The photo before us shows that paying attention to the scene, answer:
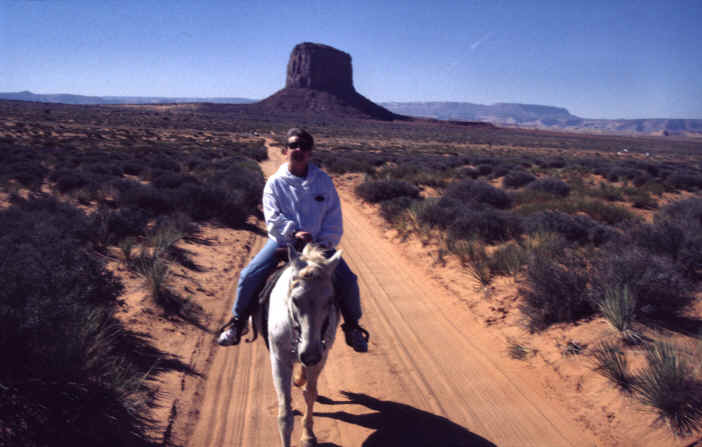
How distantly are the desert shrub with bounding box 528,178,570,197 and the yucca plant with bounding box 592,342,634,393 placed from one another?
14.1 m

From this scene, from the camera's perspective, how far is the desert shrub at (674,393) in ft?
12.2

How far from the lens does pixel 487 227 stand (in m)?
10.3

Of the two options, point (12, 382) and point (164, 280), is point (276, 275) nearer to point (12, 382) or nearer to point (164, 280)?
point (12, 382)

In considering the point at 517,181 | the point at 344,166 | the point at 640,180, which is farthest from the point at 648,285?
the point at 640,180

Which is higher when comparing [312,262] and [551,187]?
[312,262]

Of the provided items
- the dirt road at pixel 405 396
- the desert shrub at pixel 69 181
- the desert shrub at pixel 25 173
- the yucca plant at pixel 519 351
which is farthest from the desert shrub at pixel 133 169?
the yucca plant at pixel 519 351

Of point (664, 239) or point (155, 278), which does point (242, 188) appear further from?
point (664, 239)

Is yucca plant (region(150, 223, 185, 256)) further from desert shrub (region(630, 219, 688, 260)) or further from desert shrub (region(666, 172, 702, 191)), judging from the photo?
desert shrub (region(666, 172, 702, 191))

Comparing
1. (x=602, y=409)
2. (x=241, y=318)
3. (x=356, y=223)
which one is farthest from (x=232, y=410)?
(x=356, y=223)

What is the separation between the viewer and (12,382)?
115 inches

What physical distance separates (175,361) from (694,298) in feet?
23.8

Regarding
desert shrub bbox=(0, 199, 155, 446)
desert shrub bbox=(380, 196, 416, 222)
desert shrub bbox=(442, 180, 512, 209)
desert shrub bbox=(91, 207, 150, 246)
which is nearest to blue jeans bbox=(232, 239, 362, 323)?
desert shrub bbox=(0, 199, 155, 446)

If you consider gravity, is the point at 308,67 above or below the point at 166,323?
above

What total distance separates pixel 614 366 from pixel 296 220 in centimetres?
406
